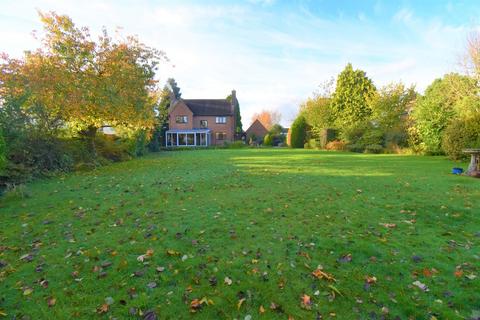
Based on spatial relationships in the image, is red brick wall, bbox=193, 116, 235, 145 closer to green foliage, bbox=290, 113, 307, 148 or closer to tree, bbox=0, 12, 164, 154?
green foliage, bbox=290, 113, 307, 148

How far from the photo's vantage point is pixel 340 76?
3816 centimetres

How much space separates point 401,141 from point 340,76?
1549 cm

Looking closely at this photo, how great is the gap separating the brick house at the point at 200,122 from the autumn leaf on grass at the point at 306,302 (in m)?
42.6

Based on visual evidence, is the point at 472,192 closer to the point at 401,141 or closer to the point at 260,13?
the point at 260,13

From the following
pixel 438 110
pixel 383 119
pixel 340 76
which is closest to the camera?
pixel 438 110

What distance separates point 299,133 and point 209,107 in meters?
16.4

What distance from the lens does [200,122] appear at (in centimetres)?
4709

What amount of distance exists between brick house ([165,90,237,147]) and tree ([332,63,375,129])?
17577 millimetres

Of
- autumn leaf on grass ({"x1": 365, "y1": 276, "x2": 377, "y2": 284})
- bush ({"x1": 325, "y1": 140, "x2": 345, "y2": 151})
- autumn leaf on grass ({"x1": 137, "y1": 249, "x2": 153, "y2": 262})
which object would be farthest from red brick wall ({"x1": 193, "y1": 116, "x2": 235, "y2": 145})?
autumn leaf on grass ({"x1": 365, "y1": 276, "x2": 377, "y2": 284})

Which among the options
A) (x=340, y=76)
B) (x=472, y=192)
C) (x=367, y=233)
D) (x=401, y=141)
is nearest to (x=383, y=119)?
(x=401, y=141)

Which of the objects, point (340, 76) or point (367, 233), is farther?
point (340, 76)

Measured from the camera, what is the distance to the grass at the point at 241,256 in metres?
3.04

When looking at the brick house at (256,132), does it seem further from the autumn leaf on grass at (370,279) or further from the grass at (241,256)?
the autumn leaf on grass at (370,279)

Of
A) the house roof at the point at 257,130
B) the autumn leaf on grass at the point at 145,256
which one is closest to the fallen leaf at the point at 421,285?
the autumn leaf on grass at the point at 145,256
